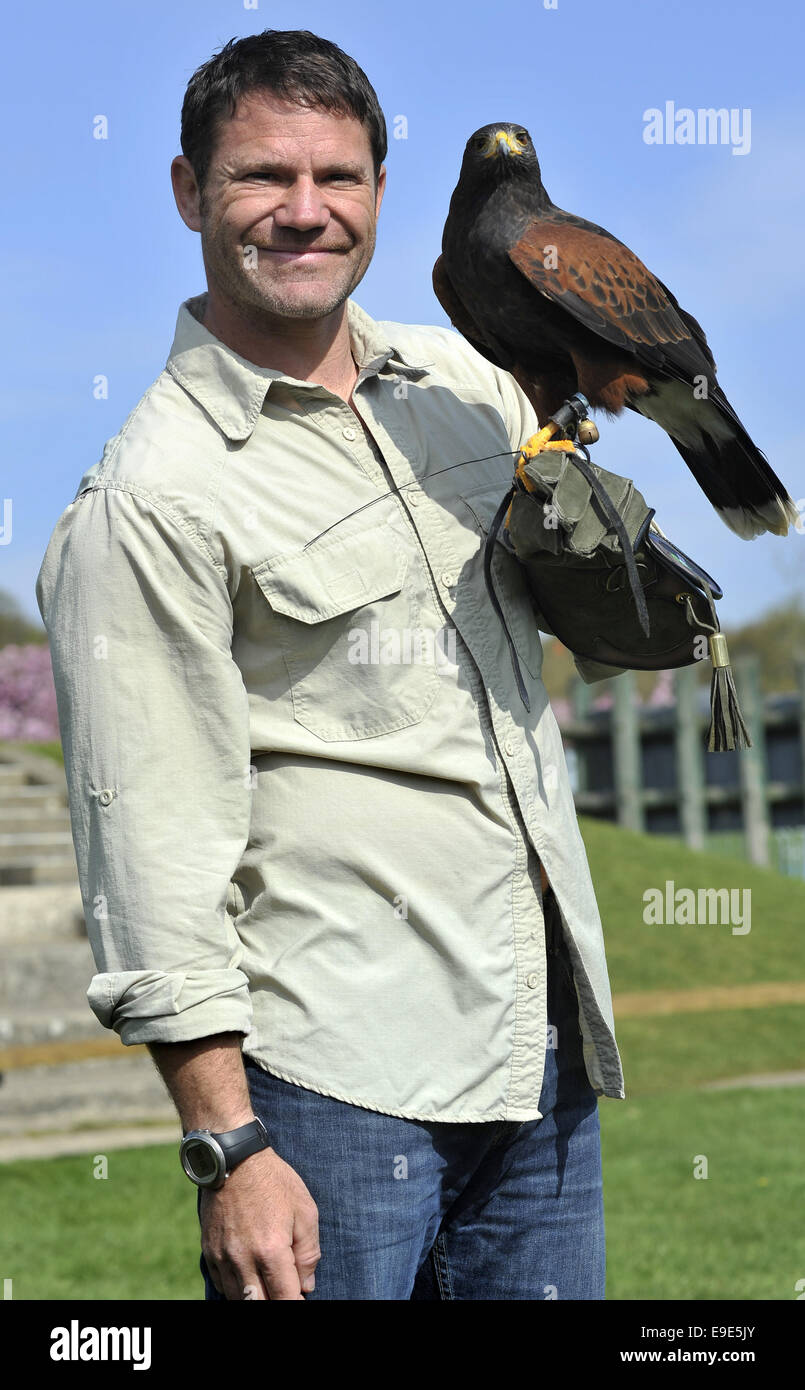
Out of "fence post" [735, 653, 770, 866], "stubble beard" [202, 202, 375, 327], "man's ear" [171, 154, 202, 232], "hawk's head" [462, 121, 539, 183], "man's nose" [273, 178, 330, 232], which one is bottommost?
"stubble beard" [202, 202, 375, 327]

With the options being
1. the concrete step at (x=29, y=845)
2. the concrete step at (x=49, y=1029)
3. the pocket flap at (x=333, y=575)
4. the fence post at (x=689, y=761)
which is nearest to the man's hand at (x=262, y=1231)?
the pocket flap at (x=333, y=575)

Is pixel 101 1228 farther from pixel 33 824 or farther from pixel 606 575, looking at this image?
pixel 33 824

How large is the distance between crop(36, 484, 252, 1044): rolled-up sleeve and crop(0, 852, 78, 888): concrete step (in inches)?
306

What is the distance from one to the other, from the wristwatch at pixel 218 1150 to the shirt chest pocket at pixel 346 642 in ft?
1.84

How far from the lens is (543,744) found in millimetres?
2105

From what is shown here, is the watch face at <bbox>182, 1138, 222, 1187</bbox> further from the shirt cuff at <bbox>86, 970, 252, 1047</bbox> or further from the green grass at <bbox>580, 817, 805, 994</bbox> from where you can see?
the green grass at <bbox>580, 817, 805, 994</bbox>

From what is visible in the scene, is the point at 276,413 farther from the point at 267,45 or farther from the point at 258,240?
the point at 267,45

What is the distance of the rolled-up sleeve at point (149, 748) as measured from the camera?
1.79m

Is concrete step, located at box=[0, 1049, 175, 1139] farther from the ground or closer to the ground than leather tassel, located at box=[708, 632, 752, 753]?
closer to the ground

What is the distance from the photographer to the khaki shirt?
5.96ft

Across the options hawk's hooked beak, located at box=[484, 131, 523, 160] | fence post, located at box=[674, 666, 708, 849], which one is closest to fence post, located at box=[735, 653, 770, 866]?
fence post, located at box=[674, 666, 708, 849]

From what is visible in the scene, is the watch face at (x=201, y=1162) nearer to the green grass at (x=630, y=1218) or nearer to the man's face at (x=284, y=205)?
the man's face at (x=284, y=205)

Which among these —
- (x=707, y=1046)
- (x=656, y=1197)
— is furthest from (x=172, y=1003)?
(x=707, y=1046)

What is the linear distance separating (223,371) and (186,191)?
32 cm
